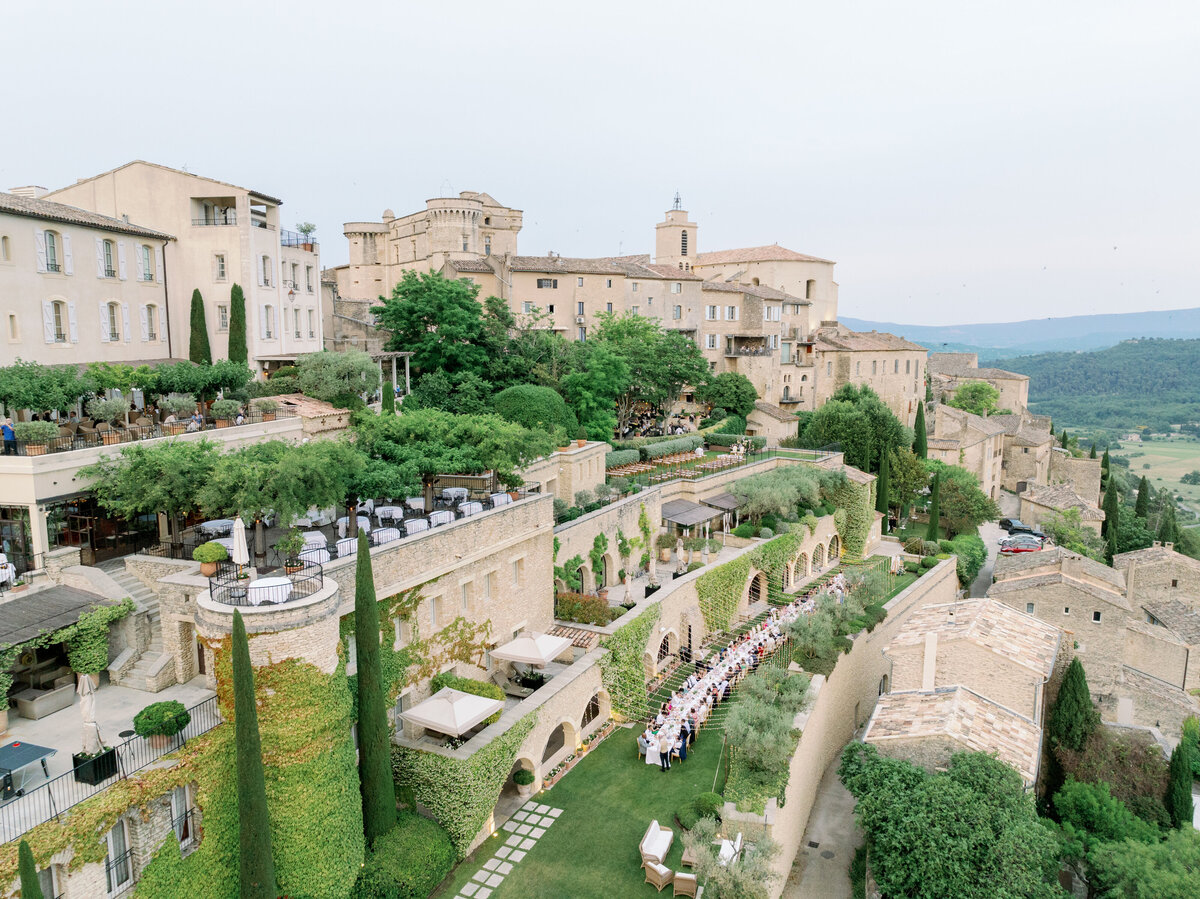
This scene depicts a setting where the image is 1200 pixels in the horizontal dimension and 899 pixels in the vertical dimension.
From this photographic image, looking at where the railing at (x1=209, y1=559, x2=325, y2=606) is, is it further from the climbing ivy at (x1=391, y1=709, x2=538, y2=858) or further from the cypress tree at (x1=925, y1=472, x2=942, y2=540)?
the cypress tree at (x1=925, y1=472, x2=942, y2=540)

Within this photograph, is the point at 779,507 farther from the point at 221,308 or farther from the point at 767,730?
the point at 221,308

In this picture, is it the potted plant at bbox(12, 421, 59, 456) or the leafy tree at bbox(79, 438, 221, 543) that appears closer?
the leafy tree at bbox(79, 438, 221, 543)

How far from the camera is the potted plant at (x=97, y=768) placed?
13.4 metres

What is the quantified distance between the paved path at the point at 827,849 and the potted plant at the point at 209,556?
16.0 m

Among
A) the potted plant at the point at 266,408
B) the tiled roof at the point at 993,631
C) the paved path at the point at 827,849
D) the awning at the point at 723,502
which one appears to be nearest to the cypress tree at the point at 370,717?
the paved path at the point at 827,849

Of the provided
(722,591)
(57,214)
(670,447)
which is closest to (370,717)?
(722,591)

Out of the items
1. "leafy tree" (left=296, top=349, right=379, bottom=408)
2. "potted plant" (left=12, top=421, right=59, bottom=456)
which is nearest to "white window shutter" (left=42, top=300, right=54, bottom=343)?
"leafy tree" (left=296, top=349, right=379, bottom=408)

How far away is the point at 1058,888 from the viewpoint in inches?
736

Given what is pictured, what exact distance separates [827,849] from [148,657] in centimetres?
1840

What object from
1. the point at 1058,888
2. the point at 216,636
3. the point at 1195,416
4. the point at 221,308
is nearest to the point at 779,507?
the point at 1058,888

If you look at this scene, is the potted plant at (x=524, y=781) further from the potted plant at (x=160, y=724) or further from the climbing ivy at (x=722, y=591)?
the climbing ivy at (x=722, y=591)

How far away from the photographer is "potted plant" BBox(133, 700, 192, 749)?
14.5 m

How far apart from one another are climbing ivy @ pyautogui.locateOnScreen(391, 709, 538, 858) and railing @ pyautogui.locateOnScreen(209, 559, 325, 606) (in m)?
5.26

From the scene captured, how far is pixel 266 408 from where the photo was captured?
91.5ft
